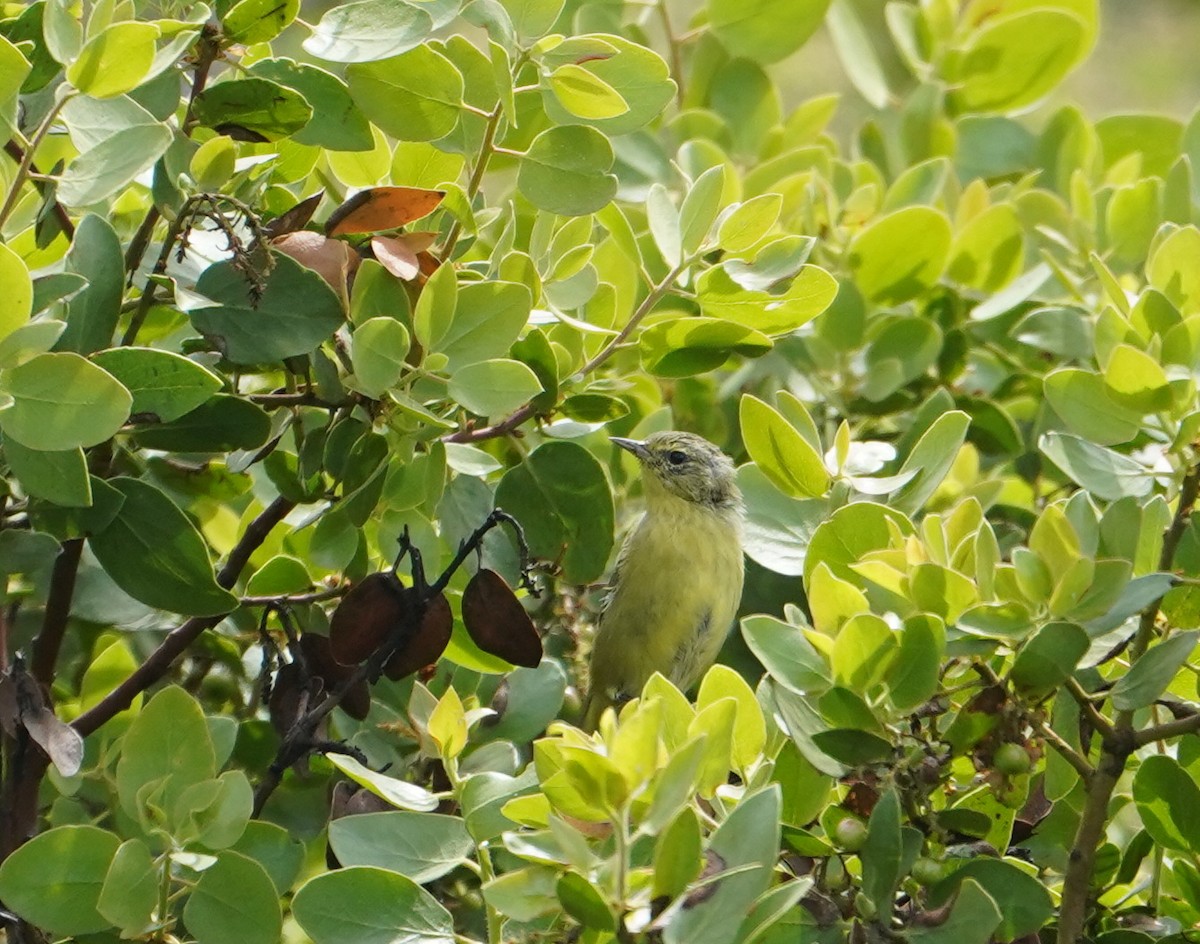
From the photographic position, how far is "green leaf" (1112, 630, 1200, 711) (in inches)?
67.4

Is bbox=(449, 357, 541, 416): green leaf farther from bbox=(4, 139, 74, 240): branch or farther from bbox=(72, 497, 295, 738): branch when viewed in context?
bbox=(4, 139, 74, 240): branch

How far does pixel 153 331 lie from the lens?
7.38ft

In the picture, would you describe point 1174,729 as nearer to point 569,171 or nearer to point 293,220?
point 569,171

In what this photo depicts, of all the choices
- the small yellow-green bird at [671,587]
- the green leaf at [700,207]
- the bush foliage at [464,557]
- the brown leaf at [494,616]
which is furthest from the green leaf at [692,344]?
the small yellow-green bird at [671,587]

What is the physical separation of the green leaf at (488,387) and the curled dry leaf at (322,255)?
18cm

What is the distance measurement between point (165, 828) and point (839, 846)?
0.79 metres

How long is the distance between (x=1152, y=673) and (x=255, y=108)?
1.27 meters

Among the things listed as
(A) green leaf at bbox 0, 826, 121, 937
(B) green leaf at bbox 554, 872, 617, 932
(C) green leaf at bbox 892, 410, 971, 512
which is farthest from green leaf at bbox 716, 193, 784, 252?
(A) green leaf at bbox 0, 826, 121, 937

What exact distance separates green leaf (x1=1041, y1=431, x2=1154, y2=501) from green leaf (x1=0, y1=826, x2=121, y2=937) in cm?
131

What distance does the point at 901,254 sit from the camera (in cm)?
311

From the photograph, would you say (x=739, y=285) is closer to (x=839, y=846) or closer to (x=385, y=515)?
(x=385, y=515)

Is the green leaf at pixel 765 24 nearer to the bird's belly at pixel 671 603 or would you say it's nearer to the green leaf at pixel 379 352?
the bird's belly at pixel 671 603

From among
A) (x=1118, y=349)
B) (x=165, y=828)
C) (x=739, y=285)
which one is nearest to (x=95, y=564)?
(x=165, y=828)

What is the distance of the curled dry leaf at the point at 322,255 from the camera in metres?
1.93
